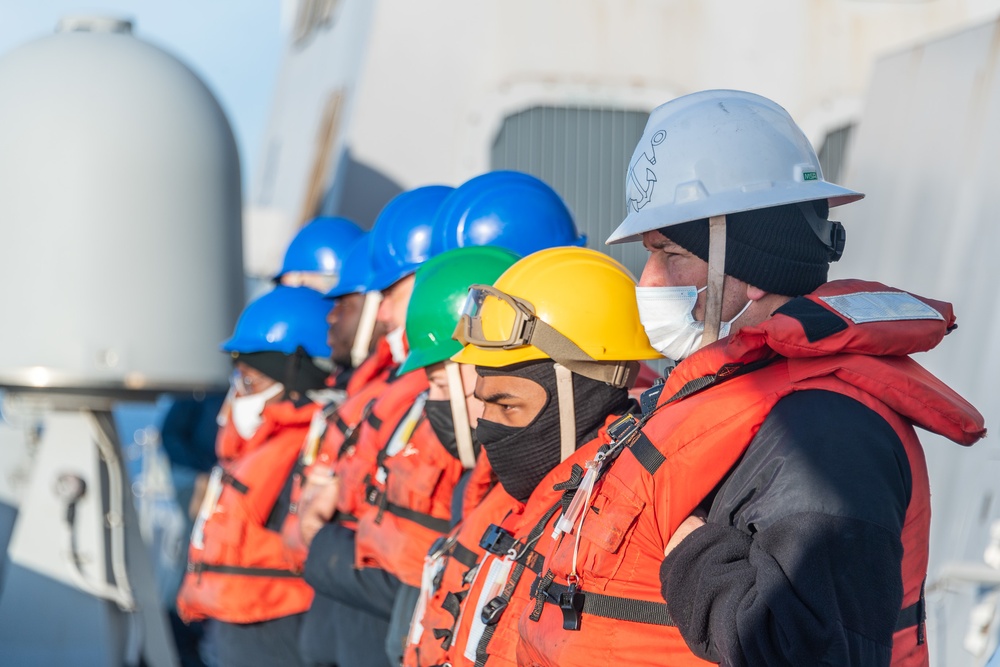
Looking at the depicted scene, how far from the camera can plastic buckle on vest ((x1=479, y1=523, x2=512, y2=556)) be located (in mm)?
2496

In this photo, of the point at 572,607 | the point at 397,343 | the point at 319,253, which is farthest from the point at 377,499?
the point at 319,253

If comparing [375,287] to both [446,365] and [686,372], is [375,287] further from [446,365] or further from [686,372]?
[686,372]

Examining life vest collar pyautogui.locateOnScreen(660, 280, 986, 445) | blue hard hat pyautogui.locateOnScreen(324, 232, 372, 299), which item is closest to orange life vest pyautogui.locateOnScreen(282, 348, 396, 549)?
blue hard hat pyautogui.locateOnScreen(324, 232, 372, 299)

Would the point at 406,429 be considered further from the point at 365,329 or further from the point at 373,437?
the point at 365,329

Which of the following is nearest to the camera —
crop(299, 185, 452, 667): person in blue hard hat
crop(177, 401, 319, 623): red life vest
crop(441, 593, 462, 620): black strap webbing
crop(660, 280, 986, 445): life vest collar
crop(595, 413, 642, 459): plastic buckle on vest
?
crop(660, 280, 986, 445): life vest collar

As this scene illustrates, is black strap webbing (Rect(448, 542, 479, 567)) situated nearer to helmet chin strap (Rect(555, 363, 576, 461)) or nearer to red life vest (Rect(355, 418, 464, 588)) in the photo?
helmet chin strap (Rect(555, 363, 576, 461))

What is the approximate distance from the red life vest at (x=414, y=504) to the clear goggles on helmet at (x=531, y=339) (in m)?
0.87

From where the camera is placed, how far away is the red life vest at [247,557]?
5.01 m

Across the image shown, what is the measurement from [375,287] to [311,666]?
1.44 m

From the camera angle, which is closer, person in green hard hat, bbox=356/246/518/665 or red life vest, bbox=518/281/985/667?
red life vest, bbox=518/281/985/667

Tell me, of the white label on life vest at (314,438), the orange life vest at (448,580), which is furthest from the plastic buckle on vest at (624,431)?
the white label on life vest at (314,438)

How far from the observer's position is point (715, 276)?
6.64ft

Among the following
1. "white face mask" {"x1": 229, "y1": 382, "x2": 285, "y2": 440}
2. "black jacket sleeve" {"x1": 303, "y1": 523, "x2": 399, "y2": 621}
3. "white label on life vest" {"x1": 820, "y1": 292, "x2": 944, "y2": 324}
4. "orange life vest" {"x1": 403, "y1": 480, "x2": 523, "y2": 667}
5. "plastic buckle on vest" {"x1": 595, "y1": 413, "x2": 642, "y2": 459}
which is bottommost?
"white face mask" {"x1": 229, "y1": 382, "x2": 285, "y2": 440}

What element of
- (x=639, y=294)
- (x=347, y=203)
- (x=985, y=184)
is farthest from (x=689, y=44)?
(x=639, y=294)
